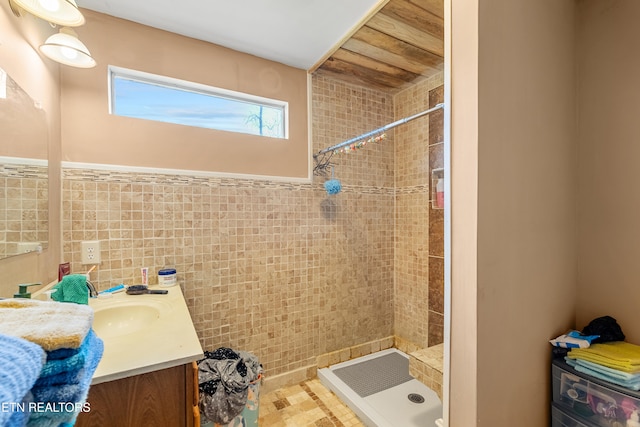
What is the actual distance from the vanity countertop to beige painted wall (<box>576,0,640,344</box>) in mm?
1912

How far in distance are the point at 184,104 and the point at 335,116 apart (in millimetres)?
1156

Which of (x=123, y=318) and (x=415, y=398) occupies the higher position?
(x=123, y=318)

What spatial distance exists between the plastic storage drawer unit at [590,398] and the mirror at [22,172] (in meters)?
2.25

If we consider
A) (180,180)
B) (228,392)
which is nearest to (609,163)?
(228,392)

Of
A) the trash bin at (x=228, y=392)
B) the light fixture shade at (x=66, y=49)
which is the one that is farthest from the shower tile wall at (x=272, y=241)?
the light fixture shade at (x=66, y=49)

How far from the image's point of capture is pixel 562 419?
1169 millimetres

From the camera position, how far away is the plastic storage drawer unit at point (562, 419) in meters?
1.10

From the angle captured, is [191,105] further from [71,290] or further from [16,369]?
[16,369]

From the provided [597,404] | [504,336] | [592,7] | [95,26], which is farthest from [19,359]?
[592,7]

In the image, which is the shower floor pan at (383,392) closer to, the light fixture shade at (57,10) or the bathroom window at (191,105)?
the bathroom window at (191,105)

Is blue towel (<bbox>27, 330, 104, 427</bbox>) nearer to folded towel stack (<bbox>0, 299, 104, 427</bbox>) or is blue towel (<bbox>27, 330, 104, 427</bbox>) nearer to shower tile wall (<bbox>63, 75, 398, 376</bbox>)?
folded towel stack (<bbox>0, 299, 104, 427</bbox>)

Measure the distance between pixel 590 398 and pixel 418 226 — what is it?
143cm

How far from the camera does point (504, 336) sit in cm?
104

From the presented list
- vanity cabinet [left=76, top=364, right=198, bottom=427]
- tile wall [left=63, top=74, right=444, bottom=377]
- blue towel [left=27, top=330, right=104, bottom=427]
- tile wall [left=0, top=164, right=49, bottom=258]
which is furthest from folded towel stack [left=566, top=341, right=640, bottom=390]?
tile wall [left=0, top=164, right=49, bottom=258]
